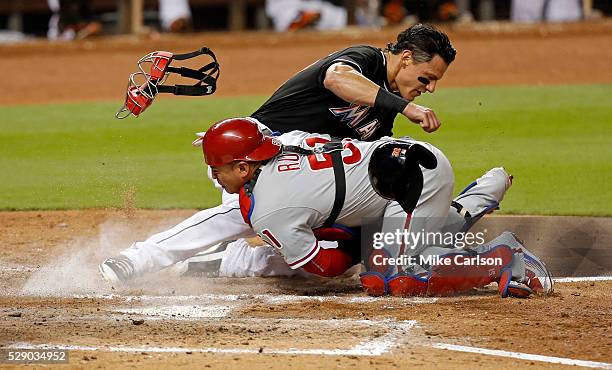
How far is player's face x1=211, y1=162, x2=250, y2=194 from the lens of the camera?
5.20m

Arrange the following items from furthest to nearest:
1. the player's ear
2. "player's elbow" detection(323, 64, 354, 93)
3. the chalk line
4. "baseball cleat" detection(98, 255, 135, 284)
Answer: the player's ear
"baseball cleat" detection(98, 255, 135, 284)
"player's elbow" detection(323, 64, 354, 93)
the chalk line

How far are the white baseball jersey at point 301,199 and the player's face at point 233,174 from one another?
0.26 feet

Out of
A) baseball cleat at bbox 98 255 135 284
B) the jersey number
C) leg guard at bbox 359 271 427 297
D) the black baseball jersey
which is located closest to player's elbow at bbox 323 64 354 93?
the black baseball jersey

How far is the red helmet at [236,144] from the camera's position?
5133 mm

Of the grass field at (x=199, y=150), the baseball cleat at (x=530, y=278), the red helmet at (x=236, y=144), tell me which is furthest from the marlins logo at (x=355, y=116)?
the grass field at (x=199, y=150)

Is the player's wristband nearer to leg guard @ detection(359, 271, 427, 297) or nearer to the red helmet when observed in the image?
the red helmet

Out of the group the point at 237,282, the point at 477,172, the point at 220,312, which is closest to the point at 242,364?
the point at 220,312

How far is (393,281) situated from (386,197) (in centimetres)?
42

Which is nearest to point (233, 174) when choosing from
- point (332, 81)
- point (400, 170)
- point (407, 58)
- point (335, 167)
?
point (335, 167)

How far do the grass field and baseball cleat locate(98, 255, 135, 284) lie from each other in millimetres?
1700

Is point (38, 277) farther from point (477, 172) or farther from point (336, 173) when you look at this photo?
point (477, 172)

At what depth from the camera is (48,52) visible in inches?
674

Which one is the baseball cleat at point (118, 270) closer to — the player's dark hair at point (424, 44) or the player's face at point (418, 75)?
the player's face at point (418, 75)

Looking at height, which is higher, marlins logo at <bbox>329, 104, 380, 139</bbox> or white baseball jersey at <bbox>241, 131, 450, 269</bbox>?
marlins logo at <bbox>329, 104, 380, 139</bbox>
